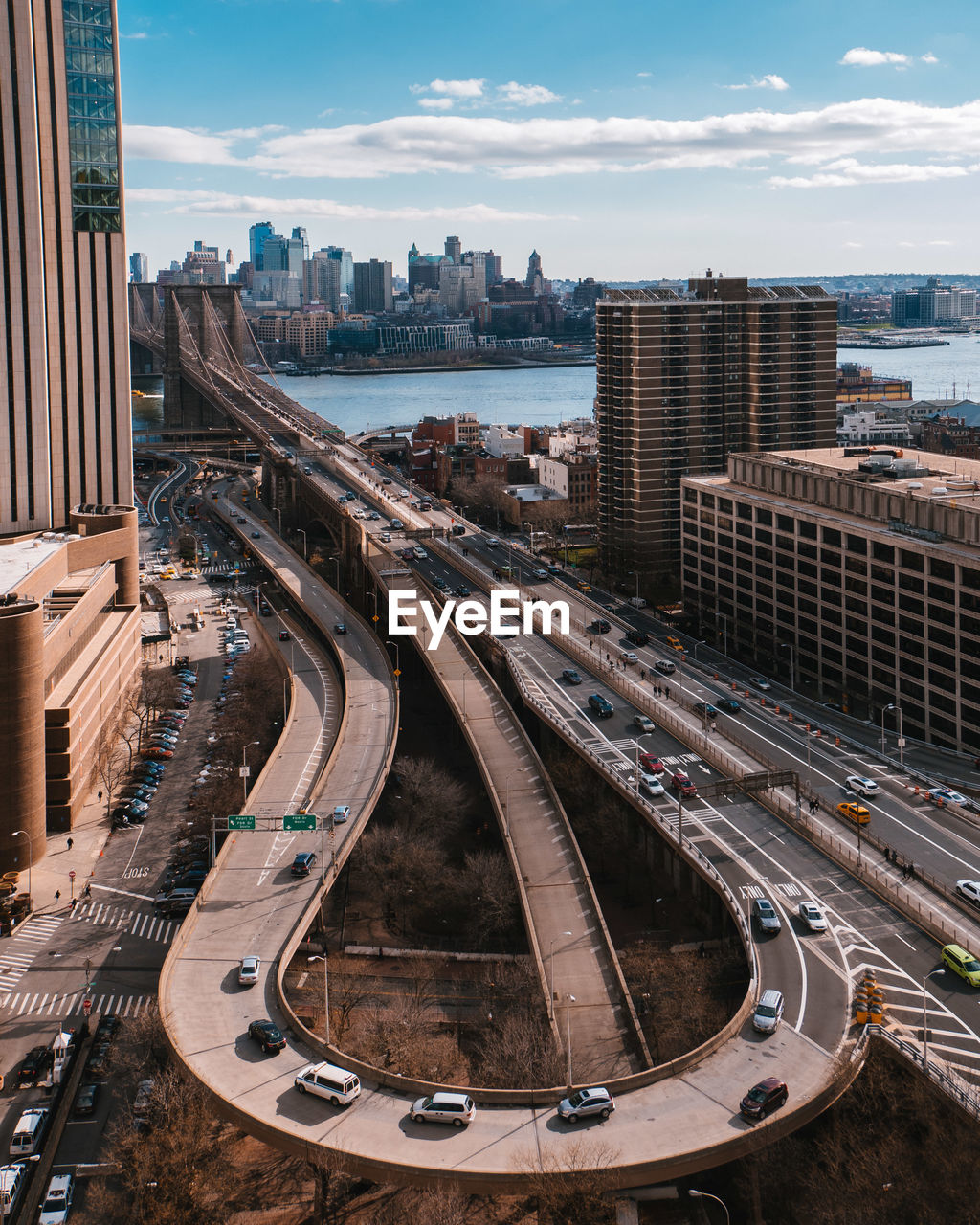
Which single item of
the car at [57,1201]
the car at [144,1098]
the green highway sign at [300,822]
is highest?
the green highway sign at [300,822]

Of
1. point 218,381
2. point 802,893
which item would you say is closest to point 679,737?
point 802,893

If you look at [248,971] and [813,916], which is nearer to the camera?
[248,971]

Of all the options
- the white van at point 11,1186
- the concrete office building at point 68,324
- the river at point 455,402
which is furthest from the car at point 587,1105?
the river at point 455,402

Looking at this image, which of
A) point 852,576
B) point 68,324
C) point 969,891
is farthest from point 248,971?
point 68,324

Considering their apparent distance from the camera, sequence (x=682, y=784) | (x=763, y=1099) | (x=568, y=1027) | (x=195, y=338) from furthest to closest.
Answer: (x=195, y=338) → (x=682, y=784) → (x=568, y=1027) → (x=763, y=1099)

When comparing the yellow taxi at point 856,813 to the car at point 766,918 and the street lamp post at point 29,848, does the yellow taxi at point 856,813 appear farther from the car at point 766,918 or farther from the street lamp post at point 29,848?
the street lamp post at point 29,848

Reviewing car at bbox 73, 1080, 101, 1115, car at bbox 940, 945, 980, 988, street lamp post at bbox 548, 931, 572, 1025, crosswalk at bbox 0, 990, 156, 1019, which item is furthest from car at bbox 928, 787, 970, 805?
car at bbox 73, 1080, 101, 1115

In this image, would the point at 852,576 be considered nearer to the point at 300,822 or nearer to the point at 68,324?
the point at 300,822

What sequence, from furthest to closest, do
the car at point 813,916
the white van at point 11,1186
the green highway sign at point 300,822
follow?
1. the green highway sign at point 300,822
2. the car at point 813,916
3. the white van at point 11,1186
